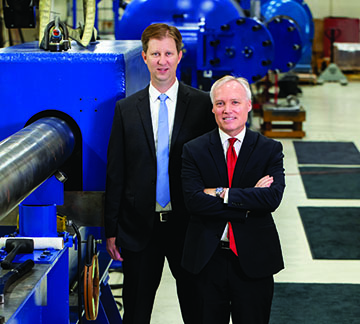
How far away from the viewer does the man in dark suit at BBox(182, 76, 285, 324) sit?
2787 mm

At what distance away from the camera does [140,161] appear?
3.10 metres

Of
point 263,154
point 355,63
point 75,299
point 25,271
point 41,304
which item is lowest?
point 355,63

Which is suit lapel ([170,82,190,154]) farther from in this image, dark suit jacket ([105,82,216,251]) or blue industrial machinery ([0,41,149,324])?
blue industrial machinery ([0,41,149,324])

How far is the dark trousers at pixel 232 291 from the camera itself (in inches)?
111

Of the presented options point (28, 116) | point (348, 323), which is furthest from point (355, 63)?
point (28, 116)

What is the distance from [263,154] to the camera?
2834mm

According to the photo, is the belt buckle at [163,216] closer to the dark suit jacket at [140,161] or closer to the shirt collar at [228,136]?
the dark suit jacket at [140,161]

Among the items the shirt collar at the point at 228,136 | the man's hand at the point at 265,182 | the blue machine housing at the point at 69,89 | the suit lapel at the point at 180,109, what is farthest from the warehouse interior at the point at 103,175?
the man's hand at the point at 265,182

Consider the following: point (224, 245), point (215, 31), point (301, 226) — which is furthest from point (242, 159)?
point (215, 31)

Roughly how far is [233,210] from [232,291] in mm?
347

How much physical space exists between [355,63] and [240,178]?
50.6ft

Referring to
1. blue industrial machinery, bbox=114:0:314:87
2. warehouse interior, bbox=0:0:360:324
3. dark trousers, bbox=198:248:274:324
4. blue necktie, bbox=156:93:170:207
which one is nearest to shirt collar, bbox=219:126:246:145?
blue necktie, bbox=156:93:170:207

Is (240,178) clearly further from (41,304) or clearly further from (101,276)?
(101,276)

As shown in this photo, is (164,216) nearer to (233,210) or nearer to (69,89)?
(233,210)
